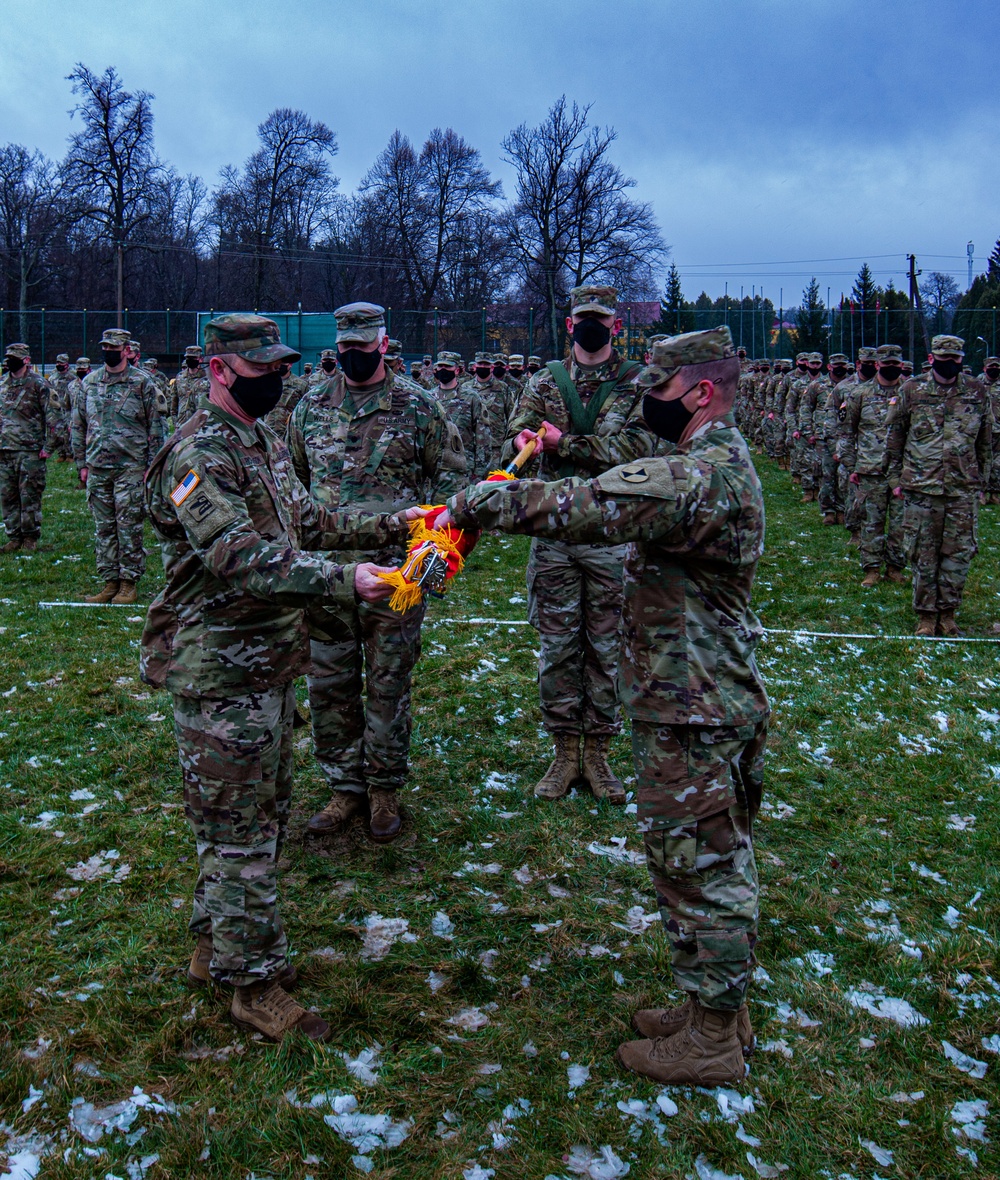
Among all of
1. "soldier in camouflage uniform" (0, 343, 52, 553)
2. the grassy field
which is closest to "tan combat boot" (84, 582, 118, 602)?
"soldier in camouflage uniform" (0, 343, 52, 553)

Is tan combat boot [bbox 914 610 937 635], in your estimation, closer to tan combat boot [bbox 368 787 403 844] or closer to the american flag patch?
tan combat boot [bbox 368 787 403 844]

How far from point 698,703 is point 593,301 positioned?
3247 millimetres

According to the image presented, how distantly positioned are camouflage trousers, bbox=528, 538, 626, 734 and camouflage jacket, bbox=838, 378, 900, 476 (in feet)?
25.5

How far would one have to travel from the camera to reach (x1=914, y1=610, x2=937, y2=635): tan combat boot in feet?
31.3

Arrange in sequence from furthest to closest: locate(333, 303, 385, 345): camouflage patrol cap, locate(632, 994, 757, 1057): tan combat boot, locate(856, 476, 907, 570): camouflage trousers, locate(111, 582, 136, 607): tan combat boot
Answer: locate(856, 476, 907, 570): camouflage trousers < locate(111, 582, 136, 607): tan combat boot < locate(333, 303, 385, 345): camouflage patrol cap < locate(632, 994, 757, 1057): tan combat boot

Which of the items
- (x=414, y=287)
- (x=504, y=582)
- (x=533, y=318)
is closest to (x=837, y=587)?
(x=504, y=582)

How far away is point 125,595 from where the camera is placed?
403 inches


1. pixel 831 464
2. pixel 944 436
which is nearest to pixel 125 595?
pixel 944 436

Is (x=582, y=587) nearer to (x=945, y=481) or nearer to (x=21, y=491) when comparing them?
(x=945, y=481)

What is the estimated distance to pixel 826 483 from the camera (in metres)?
16.3

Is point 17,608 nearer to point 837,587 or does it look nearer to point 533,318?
point 837,587

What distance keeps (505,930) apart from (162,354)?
115ft

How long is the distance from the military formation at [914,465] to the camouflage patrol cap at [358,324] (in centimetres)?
669

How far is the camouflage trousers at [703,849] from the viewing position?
3271 mm
